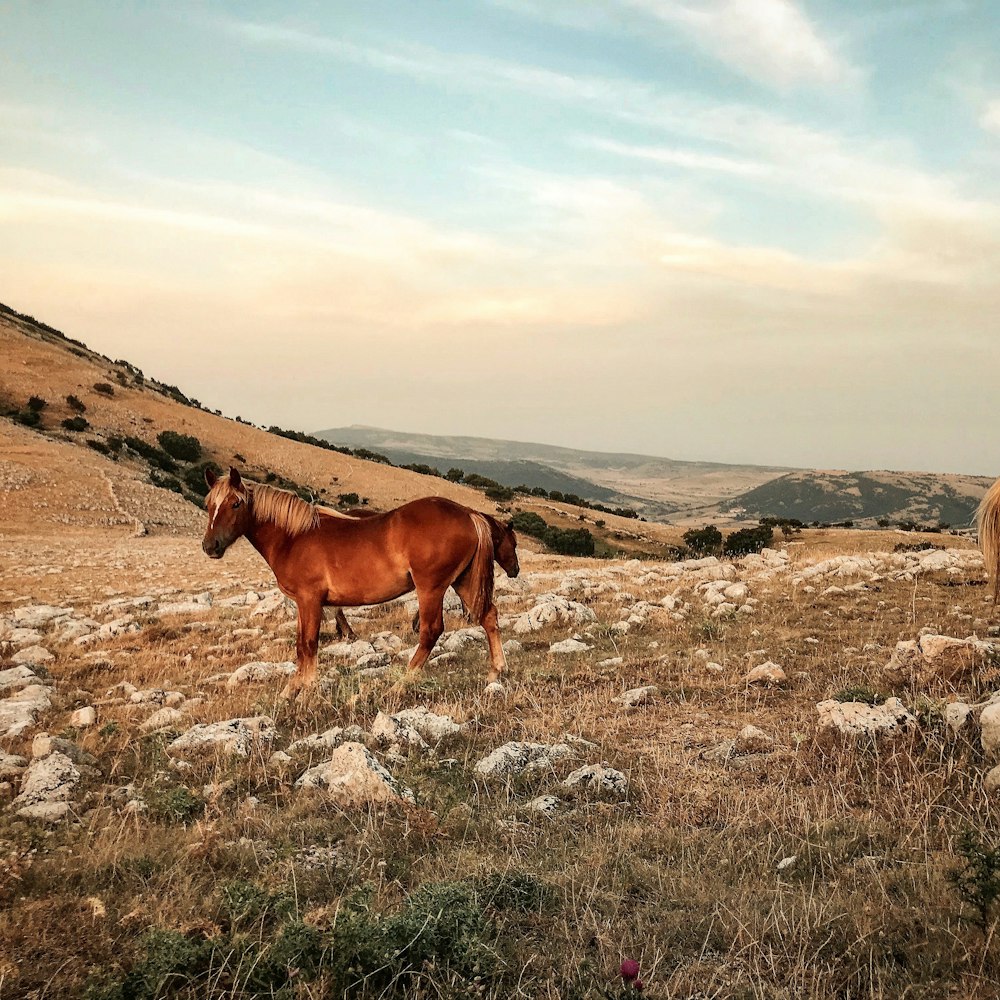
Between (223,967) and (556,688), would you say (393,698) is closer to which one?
(556,688)

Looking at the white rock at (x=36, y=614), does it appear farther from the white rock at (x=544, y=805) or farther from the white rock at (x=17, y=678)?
the white rock at (x=544, y=805)

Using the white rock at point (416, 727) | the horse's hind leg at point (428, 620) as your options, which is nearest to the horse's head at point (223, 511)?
the horse's hind leg at point (428, 620)

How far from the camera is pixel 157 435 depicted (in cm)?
5338

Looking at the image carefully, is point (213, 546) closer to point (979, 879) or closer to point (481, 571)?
point (481, 571)

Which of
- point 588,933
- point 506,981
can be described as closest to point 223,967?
point 506,981

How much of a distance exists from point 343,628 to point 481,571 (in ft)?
10.2

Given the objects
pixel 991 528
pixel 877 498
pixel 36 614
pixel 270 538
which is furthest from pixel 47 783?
pixel 877 498

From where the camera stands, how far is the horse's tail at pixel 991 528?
7930 millimetres

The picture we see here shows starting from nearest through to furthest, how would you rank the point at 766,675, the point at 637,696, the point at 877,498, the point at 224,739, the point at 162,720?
the point at 224,739
the point at 162,720
the point at 637,696
the point at 766,675
the point at 877,498

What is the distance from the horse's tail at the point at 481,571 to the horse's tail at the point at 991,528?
596 cm

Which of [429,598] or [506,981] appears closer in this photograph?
[506,981]

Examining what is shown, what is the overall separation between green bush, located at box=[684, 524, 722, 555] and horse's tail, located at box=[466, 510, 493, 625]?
3687 centimetres

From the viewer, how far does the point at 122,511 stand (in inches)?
1216

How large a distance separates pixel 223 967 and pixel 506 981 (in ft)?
3.83
